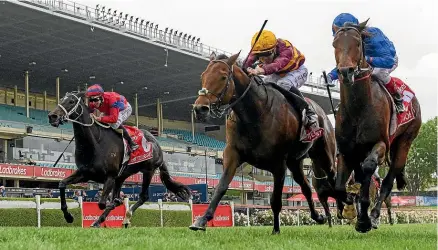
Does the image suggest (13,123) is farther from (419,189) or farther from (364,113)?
(419,189)

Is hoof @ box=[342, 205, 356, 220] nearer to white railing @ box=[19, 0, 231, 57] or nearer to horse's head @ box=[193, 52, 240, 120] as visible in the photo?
horse's head @ box=[193, 52, 240, 120]

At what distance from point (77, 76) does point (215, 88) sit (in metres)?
40.0

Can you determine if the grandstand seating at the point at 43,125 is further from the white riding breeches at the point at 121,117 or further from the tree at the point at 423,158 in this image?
the tree at the point at 423,158

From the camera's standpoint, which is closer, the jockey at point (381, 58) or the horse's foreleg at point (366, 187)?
the horse's foreleg at point (366, 187)

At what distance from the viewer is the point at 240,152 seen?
7863 millimetres

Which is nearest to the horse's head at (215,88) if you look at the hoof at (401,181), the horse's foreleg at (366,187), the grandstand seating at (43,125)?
the horse's foreleg at (366,187)

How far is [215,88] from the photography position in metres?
7.38

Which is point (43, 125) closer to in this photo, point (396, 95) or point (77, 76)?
point (77, 76)

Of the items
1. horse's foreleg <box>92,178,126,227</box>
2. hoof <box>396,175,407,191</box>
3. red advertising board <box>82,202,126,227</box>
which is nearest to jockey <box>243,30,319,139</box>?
hoof <box>396,175,407,191</box>

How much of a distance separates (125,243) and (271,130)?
9.10 ft

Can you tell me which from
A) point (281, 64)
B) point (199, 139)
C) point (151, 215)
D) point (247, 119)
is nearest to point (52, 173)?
point (151, 215)

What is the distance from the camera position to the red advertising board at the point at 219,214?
20.7 metres

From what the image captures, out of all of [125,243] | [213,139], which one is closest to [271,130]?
[125,243]

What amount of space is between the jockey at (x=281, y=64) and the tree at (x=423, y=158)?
84.2m
